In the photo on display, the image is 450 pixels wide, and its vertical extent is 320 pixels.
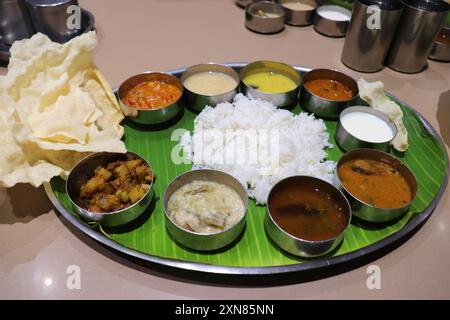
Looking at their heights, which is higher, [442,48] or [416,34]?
[416,34]

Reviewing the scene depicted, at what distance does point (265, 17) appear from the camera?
4.27m

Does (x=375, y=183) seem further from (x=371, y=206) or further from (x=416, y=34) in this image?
(x=416, y=34)

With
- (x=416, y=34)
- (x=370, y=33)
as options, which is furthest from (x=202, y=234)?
(x=416, y=34)

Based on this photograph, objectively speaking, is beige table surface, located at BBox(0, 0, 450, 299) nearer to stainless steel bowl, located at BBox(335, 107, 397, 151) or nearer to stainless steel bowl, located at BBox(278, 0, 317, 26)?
stainless steel bowl, located at BBox(335, 107, 397, 151)

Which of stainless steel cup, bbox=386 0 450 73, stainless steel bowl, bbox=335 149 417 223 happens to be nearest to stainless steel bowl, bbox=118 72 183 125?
stainless steel bowl, bbox=335 149 417 223

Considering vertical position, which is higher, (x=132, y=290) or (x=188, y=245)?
(x=188, y=245)

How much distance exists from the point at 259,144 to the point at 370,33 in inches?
70.7

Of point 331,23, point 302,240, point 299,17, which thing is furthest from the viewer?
point 299,17

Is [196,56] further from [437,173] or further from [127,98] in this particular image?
[437,173]

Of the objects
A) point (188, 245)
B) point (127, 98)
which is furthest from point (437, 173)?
point (127, 98)

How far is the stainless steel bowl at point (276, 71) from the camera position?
3.01 meters

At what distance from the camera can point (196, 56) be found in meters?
3.93

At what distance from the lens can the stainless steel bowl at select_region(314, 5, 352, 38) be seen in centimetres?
426

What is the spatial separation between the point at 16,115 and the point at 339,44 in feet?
11.6
